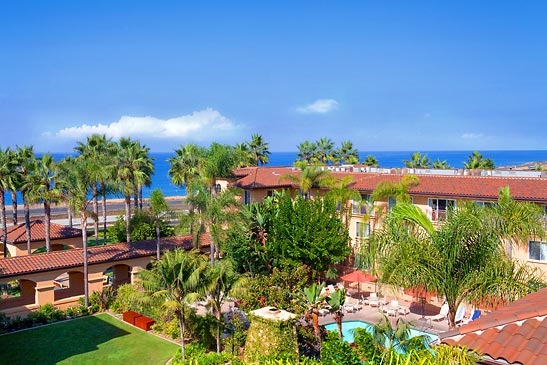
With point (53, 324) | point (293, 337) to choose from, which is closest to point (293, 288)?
point (293, 337)

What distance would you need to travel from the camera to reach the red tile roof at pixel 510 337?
8208 millimetres

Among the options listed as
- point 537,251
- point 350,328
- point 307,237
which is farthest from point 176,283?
point 537,251

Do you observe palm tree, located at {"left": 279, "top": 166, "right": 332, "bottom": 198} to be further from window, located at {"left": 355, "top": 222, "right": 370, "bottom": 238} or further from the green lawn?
the green lawn

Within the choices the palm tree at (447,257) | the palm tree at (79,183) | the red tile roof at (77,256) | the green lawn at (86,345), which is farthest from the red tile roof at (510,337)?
A: the red tile roof at (77,256)

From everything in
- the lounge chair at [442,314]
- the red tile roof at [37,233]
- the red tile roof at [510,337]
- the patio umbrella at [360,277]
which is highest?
the red tile roof at [510,337]

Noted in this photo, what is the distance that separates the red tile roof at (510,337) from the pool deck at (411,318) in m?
Result: 18.7

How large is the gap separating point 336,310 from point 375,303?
1061 cm

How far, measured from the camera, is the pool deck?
27906 millimetres

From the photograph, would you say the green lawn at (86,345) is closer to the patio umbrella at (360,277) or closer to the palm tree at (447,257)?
the palm tree at (447,257)

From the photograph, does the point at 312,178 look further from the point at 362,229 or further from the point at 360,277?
the point at 360,277

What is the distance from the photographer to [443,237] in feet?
46.4

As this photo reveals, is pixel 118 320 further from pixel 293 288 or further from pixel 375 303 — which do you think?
A: pixel 375 303

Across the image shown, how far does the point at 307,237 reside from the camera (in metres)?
32.0

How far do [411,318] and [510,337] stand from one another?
22403mm
